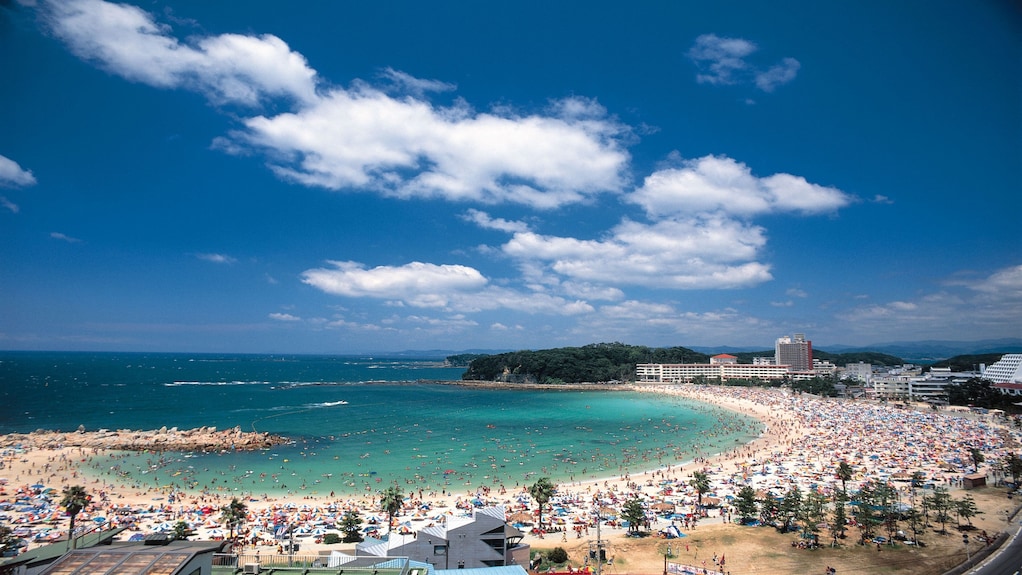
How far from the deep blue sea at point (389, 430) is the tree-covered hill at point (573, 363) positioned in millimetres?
26079

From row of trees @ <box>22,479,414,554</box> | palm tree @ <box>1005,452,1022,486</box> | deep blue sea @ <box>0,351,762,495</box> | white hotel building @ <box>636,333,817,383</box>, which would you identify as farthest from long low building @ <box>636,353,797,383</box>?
row of trees @ <box>22,479,414,554</box>

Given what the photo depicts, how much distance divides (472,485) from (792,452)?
26524 millimetres

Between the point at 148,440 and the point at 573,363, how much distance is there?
100835 millimetres

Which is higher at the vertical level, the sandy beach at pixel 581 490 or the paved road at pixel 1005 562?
the paved road at pixel 1005 562

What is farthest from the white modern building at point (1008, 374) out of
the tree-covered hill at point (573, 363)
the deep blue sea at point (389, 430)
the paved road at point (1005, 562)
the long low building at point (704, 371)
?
the paved road at point (1005, 562)

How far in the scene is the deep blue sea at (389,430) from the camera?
3847 centimetres

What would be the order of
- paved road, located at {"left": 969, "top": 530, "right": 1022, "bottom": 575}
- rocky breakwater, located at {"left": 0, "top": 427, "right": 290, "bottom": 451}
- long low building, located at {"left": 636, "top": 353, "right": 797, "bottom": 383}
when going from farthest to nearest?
long low building, located at {"left": 636, "top": 353, "right": 797, "bottom": 383}
rocky breakwater, located at {"left": 0, "top": 427, "right": 290, "bottom": 451}
paved road, located at {"left": 969, "top": 530, "right": 1022, "bottom": 575}

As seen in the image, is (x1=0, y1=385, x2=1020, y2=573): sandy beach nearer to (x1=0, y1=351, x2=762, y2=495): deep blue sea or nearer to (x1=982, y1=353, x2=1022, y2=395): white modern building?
(x1=0, y1=351, x2=762, y2=495): deep blue sea

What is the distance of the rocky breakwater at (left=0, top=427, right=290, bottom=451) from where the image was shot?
47.9m

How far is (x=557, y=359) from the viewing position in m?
138

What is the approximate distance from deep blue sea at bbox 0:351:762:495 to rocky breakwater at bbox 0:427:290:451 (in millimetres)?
2809

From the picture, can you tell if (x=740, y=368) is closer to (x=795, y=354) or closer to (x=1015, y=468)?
(x=795, y=354)

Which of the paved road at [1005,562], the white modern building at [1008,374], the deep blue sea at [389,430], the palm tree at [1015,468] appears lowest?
the deep blue sea at [389,430]

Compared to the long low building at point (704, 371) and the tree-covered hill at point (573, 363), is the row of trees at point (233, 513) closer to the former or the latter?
the tree-covered hill at point (573, 363)
